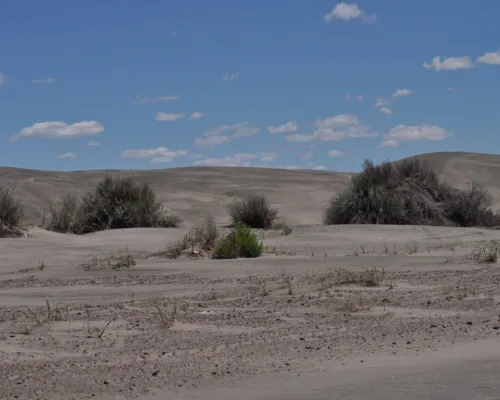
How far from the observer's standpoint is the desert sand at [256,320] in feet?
20.1

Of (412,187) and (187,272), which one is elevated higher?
(412,187)

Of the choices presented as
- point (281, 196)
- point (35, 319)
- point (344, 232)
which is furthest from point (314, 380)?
point (281, 196)

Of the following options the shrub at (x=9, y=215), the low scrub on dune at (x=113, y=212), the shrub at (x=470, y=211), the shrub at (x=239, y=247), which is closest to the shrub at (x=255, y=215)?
the low scrub on dune at (x=113, y=212)

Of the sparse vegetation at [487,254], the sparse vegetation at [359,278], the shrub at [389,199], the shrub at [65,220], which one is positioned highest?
the shrub at [389,199]

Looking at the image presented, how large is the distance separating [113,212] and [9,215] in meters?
2.87

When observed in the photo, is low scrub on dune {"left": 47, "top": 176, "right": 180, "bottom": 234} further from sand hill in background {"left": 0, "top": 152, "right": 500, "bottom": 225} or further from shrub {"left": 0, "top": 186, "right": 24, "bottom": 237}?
sand hill in background {"left": 0, "top": 152, "right": 500, "bottom": 225}

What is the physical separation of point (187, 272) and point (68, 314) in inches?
149

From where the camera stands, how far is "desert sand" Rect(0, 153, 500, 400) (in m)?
6.14

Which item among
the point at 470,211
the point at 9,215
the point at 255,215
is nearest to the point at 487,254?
the point at 470,211

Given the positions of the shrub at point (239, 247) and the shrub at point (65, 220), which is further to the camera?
the shrub at point (65, 220)

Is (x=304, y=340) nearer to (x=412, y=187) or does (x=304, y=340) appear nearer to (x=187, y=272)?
(x=187, y=272)

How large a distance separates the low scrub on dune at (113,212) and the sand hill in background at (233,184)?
144 inches

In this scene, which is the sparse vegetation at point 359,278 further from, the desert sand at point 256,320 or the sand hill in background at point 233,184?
the sand hill in background at point 233,184

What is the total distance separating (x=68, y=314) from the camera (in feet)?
29.5
